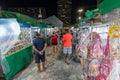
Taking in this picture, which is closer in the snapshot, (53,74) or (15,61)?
(15,61)

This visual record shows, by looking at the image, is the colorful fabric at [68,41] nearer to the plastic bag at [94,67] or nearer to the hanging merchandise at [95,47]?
the hanging merchandise at [95,47]

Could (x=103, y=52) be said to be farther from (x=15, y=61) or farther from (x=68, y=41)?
(x=68, y=41)

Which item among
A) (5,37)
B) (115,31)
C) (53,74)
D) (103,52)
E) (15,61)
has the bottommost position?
(53,74)

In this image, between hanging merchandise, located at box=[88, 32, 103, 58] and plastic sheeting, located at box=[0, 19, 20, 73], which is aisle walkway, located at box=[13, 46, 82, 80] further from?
hanging merchandise, located at box=[88, 32, 103, 58]

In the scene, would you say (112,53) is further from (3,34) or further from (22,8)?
(22,8)

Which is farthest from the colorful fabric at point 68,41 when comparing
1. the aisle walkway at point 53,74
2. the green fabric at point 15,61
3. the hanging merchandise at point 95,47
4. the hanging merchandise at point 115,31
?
the hanging merchandise at point 115,31

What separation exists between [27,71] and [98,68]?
524 centimetres

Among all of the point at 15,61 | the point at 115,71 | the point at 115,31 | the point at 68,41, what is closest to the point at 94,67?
the point at 115,71

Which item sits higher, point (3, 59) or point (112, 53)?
point (112, 53)

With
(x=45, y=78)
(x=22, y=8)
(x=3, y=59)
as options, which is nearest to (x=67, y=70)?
(x=45, y=78)

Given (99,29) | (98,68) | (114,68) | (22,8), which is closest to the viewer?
(114,68)

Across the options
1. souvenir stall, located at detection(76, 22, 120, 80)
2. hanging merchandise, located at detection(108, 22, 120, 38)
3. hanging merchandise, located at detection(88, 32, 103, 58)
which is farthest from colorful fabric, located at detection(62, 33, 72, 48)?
hanging merchandise, located at detection(108, 22, 120, 38)

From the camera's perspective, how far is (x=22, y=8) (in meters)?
31.0

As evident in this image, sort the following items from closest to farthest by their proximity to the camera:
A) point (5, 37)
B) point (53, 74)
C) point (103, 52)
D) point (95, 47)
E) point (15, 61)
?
point (103, 52) → point (95, 47) → point (5, 37) → point (15, 61) → point (53, 74)
